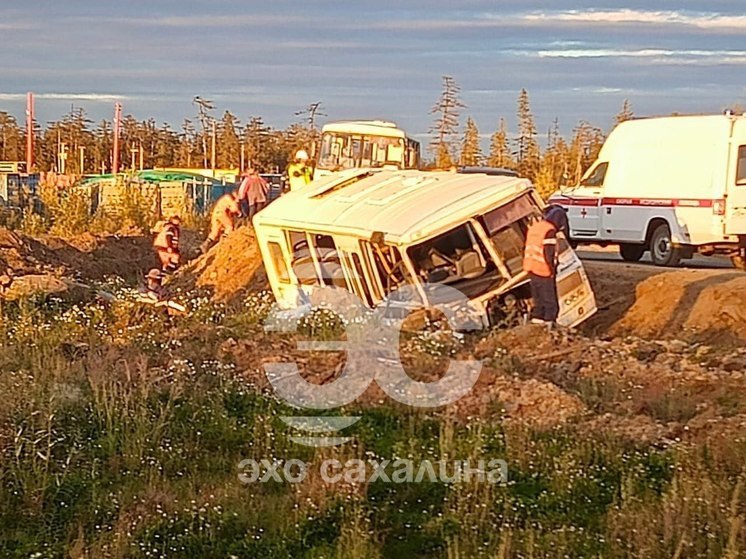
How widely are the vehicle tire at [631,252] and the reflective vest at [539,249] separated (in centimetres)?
946

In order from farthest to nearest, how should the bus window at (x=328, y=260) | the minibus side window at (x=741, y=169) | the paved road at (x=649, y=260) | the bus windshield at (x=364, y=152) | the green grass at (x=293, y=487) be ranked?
the bus windshield at (x=364, y=152) → the paved road at (x=649, y=260) → the minibus side window at (x=741, y=169) → the bus window at (x=328, y=260) → the green grass at (x=293, y=487)

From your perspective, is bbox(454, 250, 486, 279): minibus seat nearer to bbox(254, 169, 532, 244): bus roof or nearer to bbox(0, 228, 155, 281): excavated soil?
bbox(254, 169, 532, 244): bus roof

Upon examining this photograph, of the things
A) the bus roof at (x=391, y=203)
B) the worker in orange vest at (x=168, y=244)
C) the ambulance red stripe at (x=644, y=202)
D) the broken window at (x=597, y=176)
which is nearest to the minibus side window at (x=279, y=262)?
the bus roof at (x=391, y=203)

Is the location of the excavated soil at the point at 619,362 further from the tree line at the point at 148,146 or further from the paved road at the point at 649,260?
the tree line at the point at 148,146

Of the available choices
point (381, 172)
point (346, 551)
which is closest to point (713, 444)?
point (346, 551)

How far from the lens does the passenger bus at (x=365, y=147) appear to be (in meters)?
26.5

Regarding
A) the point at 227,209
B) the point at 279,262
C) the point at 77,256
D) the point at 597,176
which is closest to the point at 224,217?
the point at 227,209

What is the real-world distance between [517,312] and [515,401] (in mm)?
3661

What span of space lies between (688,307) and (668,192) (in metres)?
5.55

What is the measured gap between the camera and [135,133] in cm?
5775

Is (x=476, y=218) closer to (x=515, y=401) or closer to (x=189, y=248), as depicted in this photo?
(x=515, y=401)

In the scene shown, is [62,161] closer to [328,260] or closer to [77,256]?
[77,256]

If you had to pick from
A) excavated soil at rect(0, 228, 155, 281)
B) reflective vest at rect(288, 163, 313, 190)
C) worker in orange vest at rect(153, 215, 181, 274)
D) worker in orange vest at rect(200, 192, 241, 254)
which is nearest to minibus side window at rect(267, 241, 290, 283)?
worker in orange vest at rect(153, 215, 181, 274)

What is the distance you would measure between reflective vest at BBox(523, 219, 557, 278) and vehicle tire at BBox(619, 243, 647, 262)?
31.0 feet
